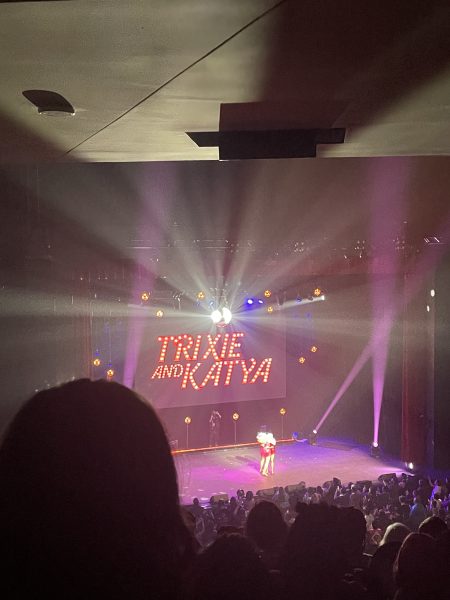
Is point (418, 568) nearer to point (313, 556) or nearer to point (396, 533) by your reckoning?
point (313, 556)

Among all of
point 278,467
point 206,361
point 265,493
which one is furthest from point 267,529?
point 206,361

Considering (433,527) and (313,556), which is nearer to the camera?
(313,556)

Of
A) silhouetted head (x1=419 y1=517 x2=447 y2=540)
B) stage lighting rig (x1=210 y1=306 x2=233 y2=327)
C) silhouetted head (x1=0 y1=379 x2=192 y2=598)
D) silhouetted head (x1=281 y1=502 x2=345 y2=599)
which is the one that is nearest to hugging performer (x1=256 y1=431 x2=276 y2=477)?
stage lighting rig (x1=210 y1=306 x2=233 y2=327)

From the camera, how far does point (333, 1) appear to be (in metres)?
2.08

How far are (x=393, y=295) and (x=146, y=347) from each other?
582 centimetres

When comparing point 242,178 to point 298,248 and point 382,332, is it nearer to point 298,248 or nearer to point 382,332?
point 298,248

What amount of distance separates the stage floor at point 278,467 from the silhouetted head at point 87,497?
→ 381 inches

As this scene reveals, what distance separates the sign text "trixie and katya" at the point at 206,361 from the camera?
13656 mm

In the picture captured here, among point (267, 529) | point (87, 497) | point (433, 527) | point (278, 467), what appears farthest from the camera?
point (278, 467)

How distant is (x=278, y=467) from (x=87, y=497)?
39.9ft

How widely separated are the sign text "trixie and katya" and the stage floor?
1713 mm

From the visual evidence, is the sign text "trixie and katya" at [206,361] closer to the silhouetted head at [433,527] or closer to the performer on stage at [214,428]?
the performer on stage at [214,428]

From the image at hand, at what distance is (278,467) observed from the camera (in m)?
12.9

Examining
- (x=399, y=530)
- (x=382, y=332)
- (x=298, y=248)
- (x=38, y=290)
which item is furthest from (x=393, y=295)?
(x=399, y=530)
